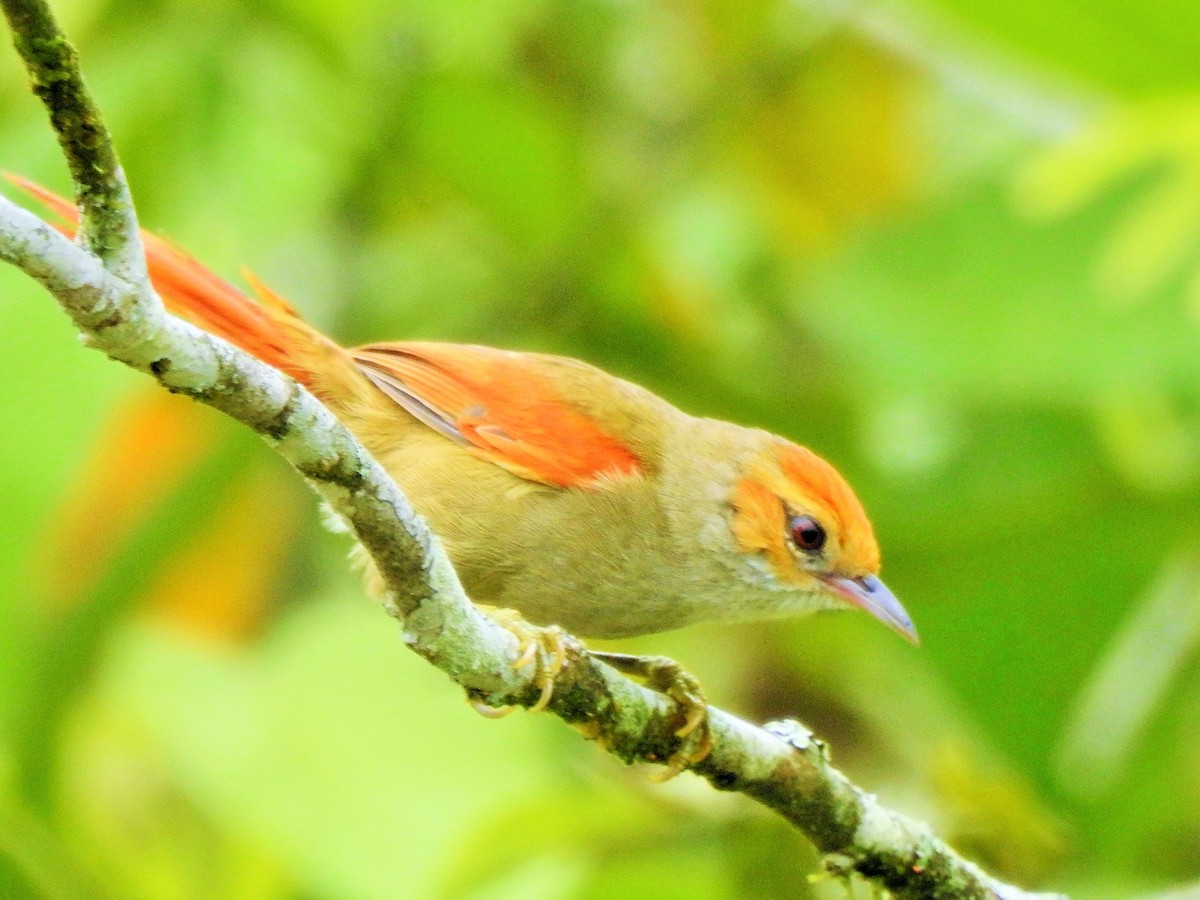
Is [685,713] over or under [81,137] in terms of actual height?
over

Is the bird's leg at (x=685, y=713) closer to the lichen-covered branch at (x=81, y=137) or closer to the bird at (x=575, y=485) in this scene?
the bird at (x=575, y=485)

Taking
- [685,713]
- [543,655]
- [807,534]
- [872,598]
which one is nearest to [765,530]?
[807,534]

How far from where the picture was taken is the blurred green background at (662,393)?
408 cm

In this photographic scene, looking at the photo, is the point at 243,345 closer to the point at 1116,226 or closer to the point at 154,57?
the point at 154,57

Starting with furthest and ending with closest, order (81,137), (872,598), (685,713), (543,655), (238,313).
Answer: (872,598), (238,313), (685,713), (543,655), (81,137)

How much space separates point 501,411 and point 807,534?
759 millimetres

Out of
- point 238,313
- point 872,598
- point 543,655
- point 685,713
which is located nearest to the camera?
point 543,655

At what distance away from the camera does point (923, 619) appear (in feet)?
15.6

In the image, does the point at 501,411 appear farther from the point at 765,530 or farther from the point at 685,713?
the point at 685,713

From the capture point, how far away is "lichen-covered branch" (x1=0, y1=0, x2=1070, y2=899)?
5.79 feet

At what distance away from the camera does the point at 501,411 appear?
140 inches

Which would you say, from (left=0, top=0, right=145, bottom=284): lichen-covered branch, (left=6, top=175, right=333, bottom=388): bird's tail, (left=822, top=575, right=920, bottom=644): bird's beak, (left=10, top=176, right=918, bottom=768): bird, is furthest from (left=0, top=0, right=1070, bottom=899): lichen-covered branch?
(left=6, top=175, right=333, bottom=388): bird's tail

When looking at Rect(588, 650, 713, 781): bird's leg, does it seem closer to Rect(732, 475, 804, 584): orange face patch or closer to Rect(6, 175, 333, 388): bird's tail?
Rect(732, 475, 804, 584): orange face patch

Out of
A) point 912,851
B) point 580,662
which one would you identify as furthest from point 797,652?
point 580,662
